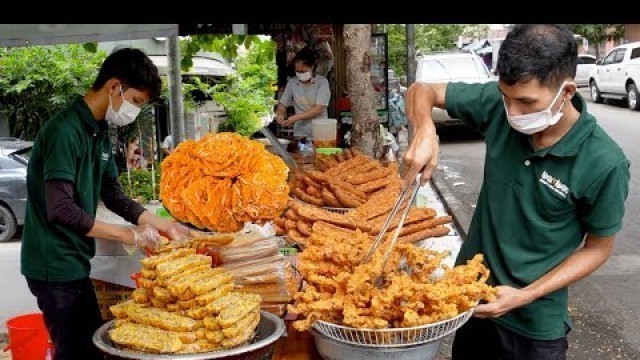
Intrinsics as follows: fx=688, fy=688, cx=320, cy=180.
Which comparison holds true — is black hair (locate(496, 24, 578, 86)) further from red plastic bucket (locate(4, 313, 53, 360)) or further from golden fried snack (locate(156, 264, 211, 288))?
red plastic bucket (locate(4, 313, 53, 360))

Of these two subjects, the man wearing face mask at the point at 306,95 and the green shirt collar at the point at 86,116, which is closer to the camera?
the green shirt collar at the point at 86,116

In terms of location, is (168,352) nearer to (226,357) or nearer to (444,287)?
(226,357)

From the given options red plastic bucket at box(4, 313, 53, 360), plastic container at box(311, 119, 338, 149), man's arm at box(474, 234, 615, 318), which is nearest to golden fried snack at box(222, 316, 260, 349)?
man's arm at box(474, 234, 615, 318)

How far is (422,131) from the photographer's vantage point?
2.42 metres

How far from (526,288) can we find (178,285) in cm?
123

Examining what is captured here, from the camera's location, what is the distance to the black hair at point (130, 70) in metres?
3.05

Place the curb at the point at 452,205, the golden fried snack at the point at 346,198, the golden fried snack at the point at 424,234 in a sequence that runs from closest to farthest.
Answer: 1. the golden fried snack at the point at 424,234
2. the golden fried snack at the point at 346,198
3. the curb at the point at 452,205

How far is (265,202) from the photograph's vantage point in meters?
2.97

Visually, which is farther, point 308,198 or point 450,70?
point 450,70

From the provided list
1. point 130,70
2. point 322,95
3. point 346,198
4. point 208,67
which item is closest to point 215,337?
point 130,70

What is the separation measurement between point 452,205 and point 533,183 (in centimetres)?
736

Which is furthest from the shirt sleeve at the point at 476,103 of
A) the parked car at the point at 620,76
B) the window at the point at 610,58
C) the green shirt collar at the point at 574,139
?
the window at the point at 610,58

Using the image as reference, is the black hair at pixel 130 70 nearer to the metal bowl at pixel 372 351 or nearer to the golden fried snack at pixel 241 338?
the golden fried snack at pixel 241 338

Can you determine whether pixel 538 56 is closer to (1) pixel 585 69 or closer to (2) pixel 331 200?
(2) pixel 331 200
